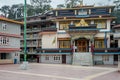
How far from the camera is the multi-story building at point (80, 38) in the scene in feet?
118

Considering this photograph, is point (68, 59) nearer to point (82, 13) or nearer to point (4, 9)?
point (82, 13)

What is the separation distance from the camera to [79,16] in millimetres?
41406

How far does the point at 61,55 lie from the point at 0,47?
10.9 meters

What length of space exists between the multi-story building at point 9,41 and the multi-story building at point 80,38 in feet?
15.8

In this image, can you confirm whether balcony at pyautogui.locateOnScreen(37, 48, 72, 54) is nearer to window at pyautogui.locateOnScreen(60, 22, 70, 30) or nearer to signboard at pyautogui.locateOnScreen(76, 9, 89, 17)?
window at pyautogui.locateOnScreen(60, 22, 70, 30)

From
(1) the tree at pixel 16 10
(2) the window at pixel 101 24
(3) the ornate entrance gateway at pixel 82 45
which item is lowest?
(3) the ornate entrance gateway at pixel 82 45

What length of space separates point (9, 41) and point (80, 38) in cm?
1314

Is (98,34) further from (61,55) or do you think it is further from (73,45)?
(61,55)

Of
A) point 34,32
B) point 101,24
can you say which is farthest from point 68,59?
point 34,32

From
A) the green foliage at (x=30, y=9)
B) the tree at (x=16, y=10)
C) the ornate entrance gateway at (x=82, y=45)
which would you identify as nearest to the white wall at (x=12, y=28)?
the ornate entrance gateway at (x=82, y=45)

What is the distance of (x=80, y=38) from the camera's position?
128 ft

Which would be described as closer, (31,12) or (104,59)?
(104,59)

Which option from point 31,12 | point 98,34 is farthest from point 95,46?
point 31,12

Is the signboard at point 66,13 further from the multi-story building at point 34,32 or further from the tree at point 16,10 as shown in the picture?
the tree at point 16,10
